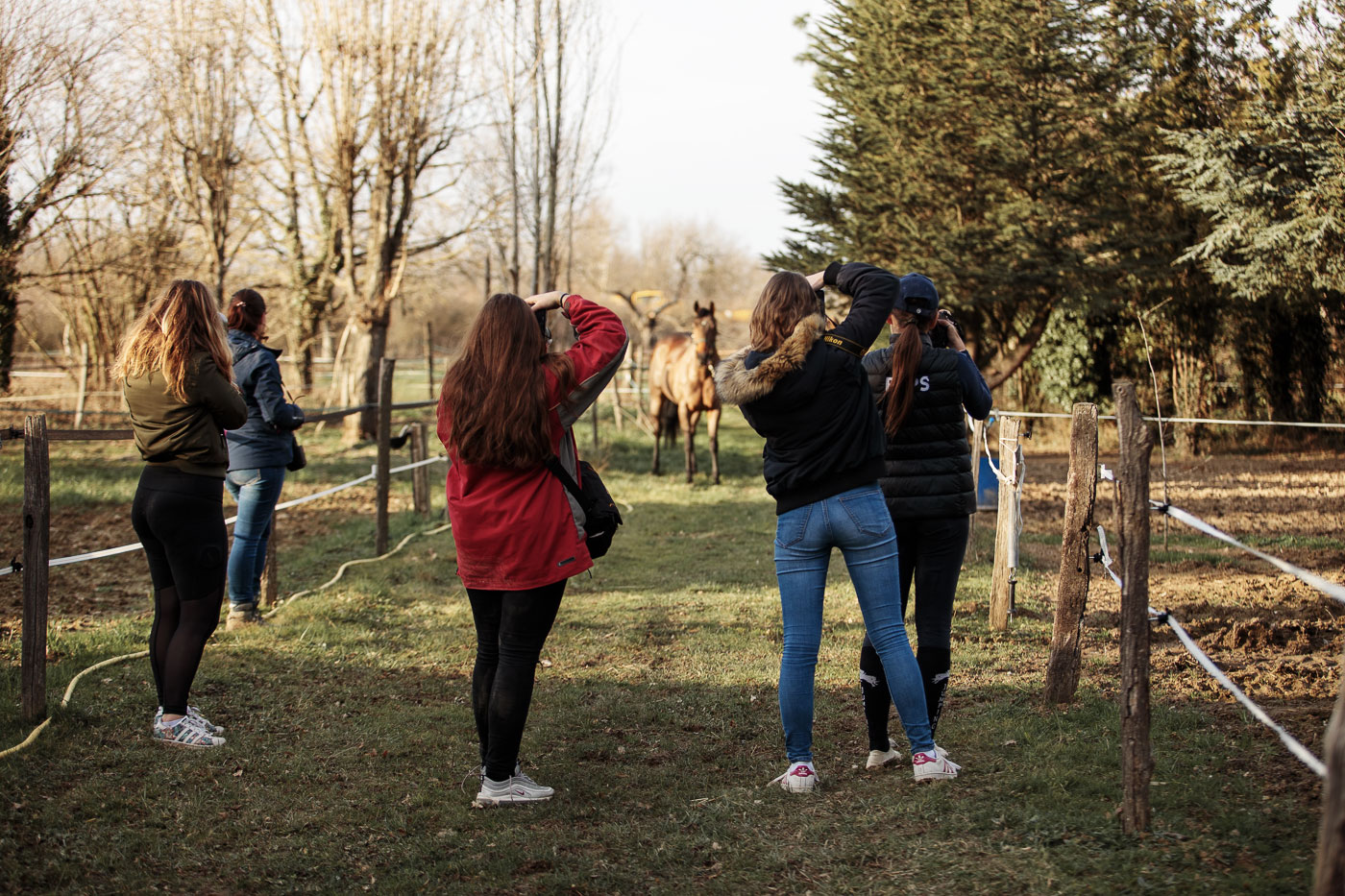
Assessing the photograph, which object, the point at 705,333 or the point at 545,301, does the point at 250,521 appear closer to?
the point at 545,301

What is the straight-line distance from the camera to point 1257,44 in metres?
14.0

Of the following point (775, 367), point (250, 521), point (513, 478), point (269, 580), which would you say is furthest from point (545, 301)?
point (269, 580)

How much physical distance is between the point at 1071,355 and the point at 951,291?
A: 457 cm

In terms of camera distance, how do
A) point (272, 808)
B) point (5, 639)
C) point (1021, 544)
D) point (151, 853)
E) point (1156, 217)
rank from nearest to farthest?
point (151, 853) → point (272, 808) → point (5, 639) → point (1021, 544) → point (1156, 217)

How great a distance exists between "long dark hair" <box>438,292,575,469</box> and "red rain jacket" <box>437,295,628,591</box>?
0.07m

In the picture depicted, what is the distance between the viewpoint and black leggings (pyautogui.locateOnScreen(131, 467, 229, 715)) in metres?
3.96

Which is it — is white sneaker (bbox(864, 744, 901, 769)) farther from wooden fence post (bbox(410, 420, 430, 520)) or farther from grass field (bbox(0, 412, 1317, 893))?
wooden fence post (bbox(410, 420, 430, 520))

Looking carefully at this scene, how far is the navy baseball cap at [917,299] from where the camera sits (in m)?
3.66

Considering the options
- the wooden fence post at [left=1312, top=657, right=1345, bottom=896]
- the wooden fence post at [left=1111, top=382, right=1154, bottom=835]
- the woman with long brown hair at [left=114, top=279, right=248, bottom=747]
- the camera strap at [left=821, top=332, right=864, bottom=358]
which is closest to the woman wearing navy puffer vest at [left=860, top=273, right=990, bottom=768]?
the camera strap at [left=821, top=332, right=864, bottom=358]

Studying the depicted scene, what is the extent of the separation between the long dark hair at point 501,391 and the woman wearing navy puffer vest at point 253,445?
2.59 m

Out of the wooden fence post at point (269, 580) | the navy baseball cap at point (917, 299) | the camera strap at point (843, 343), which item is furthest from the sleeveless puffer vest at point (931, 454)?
the wooden fence post at point (269, 580)

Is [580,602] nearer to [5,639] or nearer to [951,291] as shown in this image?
[5,639]

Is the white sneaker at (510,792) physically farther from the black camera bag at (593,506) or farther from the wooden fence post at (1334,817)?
the wooden fence post at (1334,817)

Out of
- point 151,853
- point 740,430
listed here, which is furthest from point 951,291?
point 151,853
